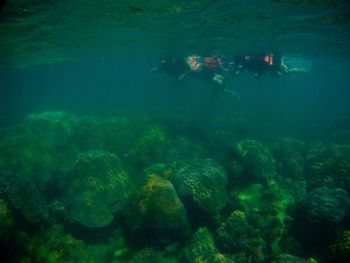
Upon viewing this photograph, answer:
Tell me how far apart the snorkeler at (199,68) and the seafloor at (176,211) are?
7080mm

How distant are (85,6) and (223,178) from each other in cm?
1076

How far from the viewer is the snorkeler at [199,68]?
67.7 ft

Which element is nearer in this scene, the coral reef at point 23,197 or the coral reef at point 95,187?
the coral reef at point 23,197

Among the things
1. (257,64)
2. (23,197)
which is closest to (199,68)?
(257,64)

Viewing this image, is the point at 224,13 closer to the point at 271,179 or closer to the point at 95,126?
the point at 271,179

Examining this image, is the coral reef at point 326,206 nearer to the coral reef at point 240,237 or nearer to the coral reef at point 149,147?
the coral reef at point 240,237

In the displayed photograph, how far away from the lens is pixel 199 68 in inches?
818

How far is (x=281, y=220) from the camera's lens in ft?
38.7

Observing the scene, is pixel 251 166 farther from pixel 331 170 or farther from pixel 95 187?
pixel 95 187

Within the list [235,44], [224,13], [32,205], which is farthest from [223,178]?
[235,44]

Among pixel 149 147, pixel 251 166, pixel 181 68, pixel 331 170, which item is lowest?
pixel 149 147

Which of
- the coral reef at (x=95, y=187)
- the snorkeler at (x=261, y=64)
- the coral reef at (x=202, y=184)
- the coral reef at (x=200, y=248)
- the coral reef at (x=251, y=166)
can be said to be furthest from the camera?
the snorkeler at (x=261, y=64)

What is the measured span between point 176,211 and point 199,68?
1303 centimetres

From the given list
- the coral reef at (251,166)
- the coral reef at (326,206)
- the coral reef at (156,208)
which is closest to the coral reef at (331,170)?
the coral reef at (251,166)
